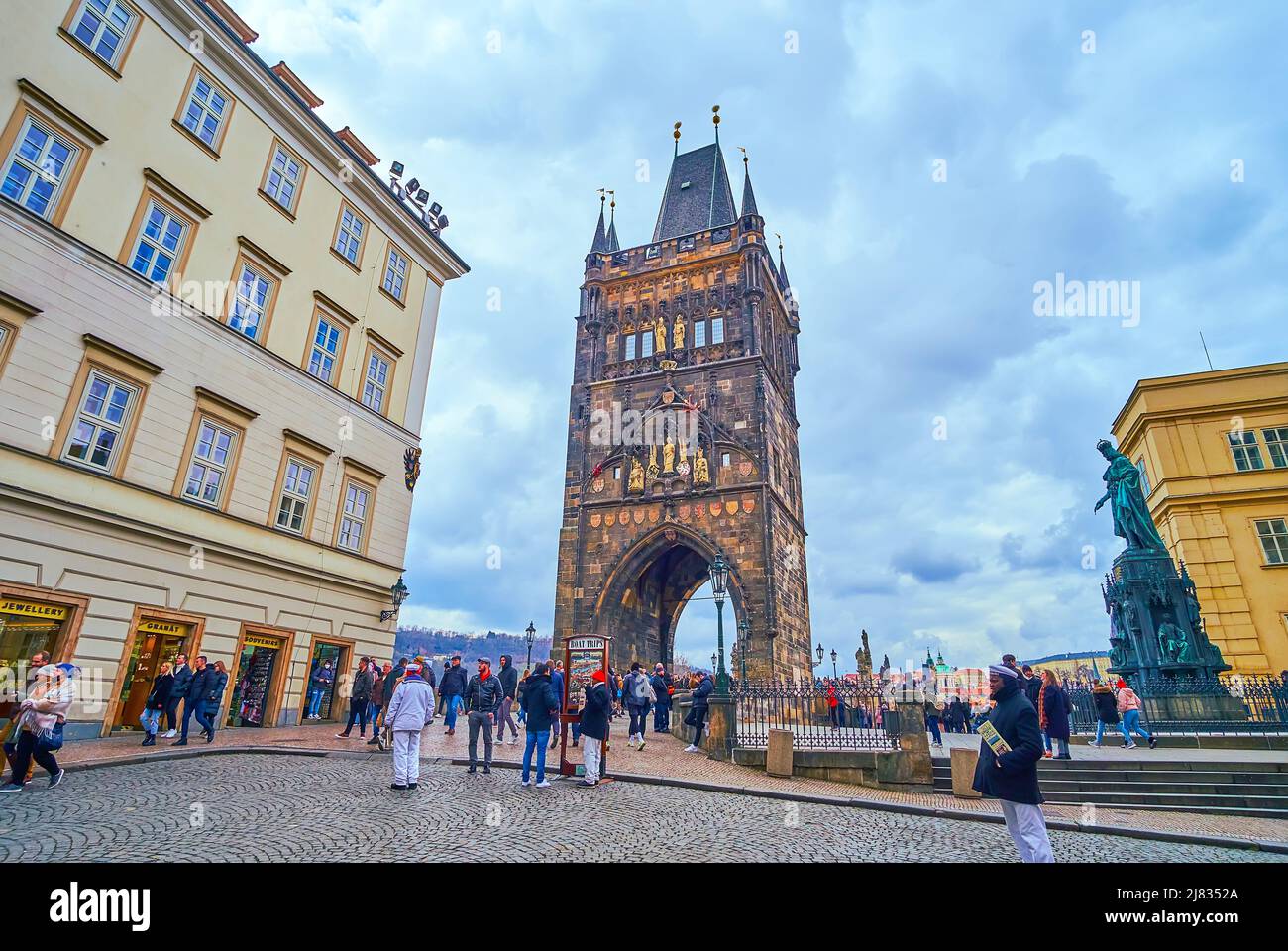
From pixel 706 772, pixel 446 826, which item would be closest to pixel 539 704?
pixel 446 826

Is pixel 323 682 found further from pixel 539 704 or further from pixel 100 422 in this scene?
pixel 539 704

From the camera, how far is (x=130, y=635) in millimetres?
11539

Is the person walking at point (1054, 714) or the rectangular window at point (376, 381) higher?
the rectangular window at point (376, 381)

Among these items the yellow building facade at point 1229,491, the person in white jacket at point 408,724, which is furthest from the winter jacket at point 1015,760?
the yellow building facade at point 1229,491

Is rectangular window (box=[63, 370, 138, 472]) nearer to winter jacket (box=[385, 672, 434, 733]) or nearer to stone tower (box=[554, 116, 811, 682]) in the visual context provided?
winter jacket (box=[385, 672, 434, 733])

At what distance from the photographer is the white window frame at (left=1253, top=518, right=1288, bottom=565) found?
23406mm

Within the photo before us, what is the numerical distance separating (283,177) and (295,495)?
8.55 meters

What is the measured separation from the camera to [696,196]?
41.1 m

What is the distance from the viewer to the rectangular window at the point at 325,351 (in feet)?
54.6

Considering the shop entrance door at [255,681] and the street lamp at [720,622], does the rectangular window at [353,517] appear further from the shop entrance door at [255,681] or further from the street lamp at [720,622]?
the street lamp at [720,622]

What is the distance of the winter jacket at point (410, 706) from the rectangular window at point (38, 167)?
35.4 ft

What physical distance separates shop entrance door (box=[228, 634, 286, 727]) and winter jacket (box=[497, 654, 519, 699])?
17.9 ft
